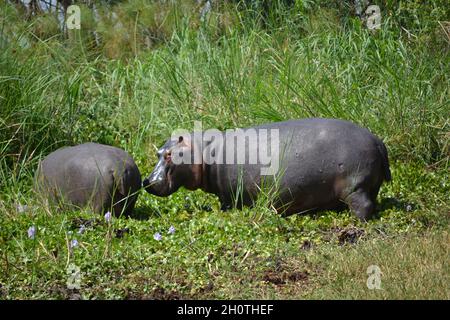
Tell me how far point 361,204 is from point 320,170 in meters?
0.39

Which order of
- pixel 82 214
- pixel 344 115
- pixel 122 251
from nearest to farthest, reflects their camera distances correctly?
pixel 122 251 < pixel 82 214 < pixel 344 115

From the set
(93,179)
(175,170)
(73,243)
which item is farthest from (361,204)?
(73,243)

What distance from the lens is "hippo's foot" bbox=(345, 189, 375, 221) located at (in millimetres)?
6914

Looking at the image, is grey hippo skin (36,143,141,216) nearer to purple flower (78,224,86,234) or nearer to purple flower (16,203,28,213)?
purple flower (16,203,28,213)

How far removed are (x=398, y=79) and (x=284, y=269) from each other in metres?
3.52

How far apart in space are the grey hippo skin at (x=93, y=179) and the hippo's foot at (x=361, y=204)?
1643 millimetres

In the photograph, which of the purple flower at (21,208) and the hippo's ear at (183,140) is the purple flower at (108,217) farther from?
the hippo's ear at (183,140)

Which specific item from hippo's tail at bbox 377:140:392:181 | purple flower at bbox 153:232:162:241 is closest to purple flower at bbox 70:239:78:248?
purple flower at bbox 153:232:162:241

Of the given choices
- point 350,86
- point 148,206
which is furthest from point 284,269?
point 350,86

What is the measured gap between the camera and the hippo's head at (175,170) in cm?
732

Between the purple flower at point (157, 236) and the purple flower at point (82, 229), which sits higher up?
the purple flower at point (82, 229)

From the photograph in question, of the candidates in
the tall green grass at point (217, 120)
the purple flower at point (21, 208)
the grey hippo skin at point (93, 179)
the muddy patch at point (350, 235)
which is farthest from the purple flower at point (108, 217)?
the muddy patch at point (350, 235)
